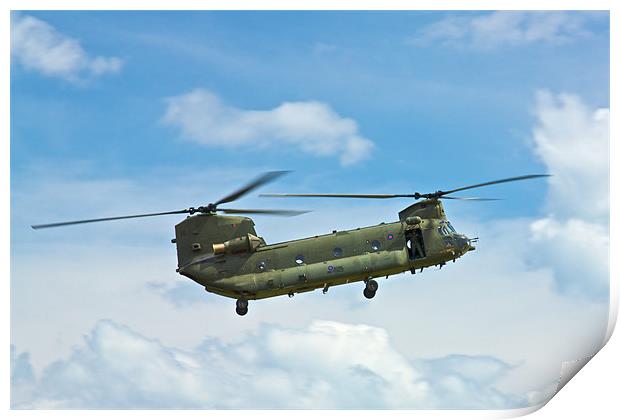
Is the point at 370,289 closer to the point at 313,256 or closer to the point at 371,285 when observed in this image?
the point at 371,285

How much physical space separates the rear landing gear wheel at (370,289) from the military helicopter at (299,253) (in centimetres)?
5

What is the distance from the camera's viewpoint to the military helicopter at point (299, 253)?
124 feet

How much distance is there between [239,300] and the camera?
1535 inches

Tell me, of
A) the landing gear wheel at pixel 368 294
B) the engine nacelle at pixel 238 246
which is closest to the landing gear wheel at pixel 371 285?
the landing gear wheel at pixel 368 294

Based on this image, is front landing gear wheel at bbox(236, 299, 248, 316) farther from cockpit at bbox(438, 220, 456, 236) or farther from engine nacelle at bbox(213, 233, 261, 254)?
cockpit at bbox(438, 220, 456, 236)

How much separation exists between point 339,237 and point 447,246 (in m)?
5.25

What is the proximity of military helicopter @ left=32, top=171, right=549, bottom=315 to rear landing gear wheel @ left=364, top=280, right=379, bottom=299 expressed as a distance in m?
0.05

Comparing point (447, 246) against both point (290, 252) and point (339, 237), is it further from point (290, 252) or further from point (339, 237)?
point (290, 252)

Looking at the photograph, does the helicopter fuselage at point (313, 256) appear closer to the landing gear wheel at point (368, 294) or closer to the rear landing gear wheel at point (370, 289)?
the rear landing gear wheel at point (370, 289)

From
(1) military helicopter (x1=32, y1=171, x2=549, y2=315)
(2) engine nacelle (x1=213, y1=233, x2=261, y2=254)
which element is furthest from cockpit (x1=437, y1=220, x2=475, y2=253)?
(2) engine nacelle (x1=213, y1=233, x2=261, y2=254)
